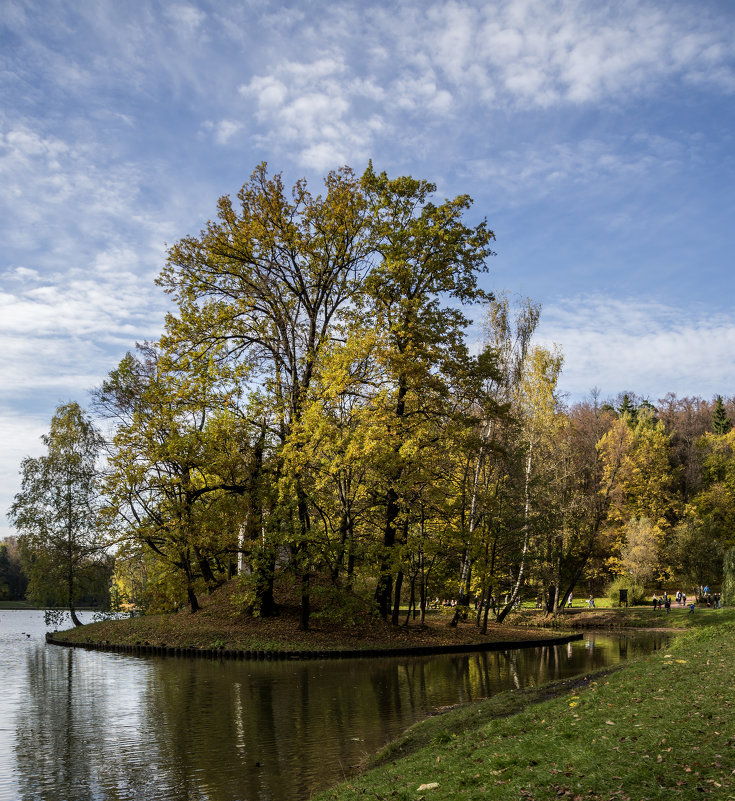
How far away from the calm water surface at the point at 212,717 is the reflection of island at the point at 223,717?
1.3 inches

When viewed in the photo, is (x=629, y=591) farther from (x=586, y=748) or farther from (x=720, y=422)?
(x=586, y=748)

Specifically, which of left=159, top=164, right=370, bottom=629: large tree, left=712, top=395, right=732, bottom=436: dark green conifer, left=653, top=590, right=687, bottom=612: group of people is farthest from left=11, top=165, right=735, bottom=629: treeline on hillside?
left=712, top=395, right=732, bottom=436: dark green conifer

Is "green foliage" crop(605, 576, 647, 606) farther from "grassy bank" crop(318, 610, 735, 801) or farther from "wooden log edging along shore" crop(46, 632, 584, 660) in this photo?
"grassy bank" crop(318, 610, 735, 801)

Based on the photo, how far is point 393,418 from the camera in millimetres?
22656

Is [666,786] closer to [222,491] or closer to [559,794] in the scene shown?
[559,794]

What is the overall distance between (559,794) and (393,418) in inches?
667

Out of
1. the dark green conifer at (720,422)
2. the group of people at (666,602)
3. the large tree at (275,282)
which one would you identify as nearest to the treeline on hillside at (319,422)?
the large tree at (275,282)

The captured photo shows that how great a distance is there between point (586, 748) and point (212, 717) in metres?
8.39

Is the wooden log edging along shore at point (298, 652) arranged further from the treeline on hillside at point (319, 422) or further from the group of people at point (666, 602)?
the group of people at point (666, 602)

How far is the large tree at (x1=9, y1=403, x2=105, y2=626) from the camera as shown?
33.8 m

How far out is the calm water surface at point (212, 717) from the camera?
29.9 feet

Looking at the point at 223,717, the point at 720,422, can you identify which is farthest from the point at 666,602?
the point at 223,717

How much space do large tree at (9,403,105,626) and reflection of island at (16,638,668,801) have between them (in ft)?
40.1

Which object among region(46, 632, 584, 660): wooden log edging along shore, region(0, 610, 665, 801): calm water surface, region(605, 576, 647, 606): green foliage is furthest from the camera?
region(605, 576, 647, 606): green foliage
